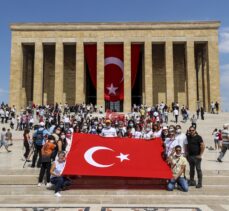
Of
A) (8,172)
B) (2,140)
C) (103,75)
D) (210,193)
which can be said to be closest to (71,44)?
(103,75)

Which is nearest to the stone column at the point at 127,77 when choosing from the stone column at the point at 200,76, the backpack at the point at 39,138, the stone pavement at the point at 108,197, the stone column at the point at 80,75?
the stone column at the point at 80,75

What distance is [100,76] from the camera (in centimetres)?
3619

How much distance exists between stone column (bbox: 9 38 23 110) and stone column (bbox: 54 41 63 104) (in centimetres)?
381

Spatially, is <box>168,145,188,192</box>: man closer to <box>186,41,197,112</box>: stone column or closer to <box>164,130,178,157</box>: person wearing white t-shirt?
<box>164,130,178,157</box>: person wearing white t-shirt

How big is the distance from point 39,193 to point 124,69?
93.2 ft

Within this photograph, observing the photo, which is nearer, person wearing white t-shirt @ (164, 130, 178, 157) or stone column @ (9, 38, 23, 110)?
person wearing white t-shirt @ (164, 130, 178, 157)

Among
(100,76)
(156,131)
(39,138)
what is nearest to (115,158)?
(156,131)

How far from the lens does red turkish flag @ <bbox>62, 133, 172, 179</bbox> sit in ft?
29.5

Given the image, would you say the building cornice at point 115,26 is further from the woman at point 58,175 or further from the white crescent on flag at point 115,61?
the woman at point 58,175

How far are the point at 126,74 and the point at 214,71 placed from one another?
9333 millimetres

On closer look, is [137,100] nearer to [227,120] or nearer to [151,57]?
[151,57]

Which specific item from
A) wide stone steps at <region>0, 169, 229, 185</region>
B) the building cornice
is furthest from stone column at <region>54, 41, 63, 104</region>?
wide stone steps at <region>0, 169, 229, 185</region>

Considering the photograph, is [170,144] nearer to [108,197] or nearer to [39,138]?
[108,197]

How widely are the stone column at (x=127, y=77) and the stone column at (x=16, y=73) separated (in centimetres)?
1122
